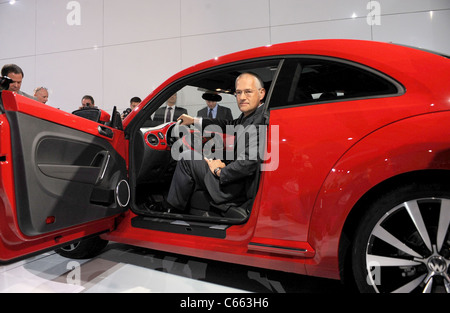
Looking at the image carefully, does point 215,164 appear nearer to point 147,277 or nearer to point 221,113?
point 221,113

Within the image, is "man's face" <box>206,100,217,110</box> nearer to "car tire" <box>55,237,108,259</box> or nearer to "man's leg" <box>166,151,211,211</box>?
"man's leg" <box>166,151,211,211</box>

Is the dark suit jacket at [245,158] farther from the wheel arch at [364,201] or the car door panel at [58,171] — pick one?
the car door panel at [58,171]

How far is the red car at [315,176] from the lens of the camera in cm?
108

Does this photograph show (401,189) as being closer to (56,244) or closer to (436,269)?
(436,269)

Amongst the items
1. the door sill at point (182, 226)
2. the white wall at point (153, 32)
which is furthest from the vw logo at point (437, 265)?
the white wall at point (153, 32)

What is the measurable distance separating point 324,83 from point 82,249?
1939mm

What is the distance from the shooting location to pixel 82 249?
200 cm

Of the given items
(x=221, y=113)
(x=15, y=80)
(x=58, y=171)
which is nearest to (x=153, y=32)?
(x=15, y=80)

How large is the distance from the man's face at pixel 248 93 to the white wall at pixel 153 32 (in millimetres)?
2990

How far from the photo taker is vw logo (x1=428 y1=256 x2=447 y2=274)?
1049 mm

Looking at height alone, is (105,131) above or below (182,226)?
above

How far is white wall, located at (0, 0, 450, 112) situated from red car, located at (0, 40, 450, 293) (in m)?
3.22
